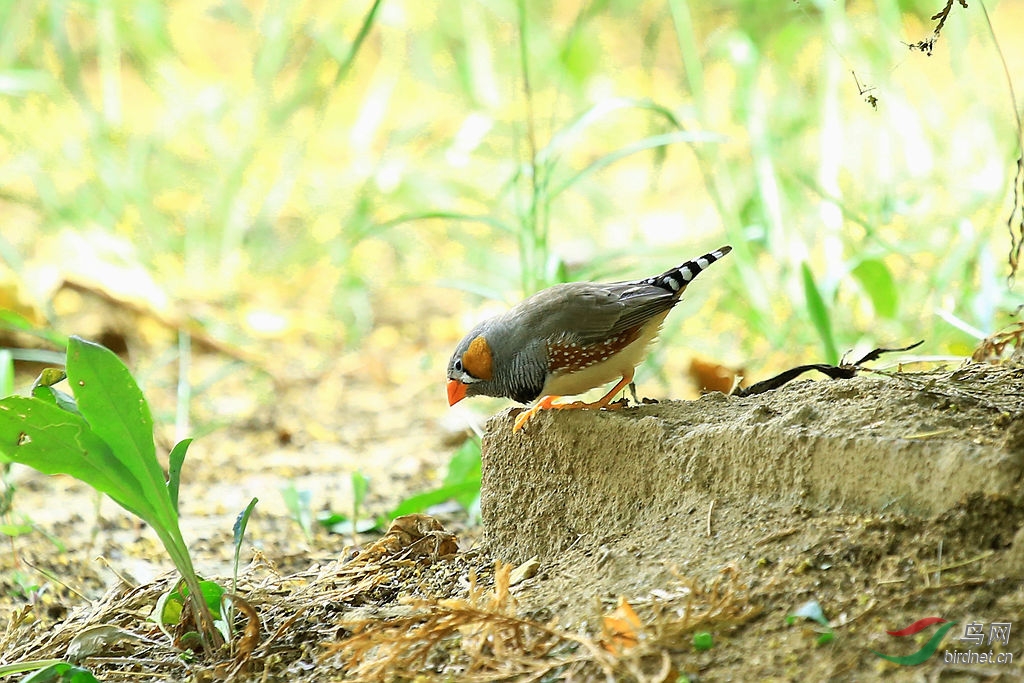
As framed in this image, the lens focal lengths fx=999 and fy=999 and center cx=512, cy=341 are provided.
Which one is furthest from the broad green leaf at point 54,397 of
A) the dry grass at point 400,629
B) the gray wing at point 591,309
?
the gray wing at point 591,309

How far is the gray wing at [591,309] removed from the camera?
2479 mm

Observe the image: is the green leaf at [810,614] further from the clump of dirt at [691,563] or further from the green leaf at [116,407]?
the green leaf at [116,407]

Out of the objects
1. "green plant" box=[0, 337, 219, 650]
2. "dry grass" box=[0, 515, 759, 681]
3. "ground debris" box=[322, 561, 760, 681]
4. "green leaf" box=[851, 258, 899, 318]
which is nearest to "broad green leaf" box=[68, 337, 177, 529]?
"green plant" box=[0, 337, 219, 650]

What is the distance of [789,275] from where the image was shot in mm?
4336

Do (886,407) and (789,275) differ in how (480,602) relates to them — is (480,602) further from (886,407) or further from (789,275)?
(789,275)

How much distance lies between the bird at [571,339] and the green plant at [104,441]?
81 cm

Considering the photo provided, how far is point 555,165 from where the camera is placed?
3514mm

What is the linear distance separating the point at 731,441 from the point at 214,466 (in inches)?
113

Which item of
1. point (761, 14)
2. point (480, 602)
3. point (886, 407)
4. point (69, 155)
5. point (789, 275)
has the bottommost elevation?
point (480, 602)

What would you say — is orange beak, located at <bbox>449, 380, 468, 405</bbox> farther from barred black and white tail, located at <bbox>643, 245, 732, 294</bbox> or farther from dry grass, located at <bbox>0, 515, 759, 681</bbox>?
barred black and white tail, located at <bbox>643, 245, 732, 294</bbox>

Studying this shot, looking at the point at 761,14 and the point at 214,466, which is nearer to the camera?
the point at 214,466

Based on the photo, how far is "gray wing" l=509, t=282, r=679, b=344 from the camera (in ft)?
8.13

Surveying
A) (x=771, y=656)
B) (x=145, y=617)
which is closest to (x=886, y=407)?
(x=771, y=656)

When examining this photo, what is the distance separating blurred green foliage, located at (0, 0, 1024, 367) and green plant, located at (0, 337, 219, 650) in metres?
1.46
